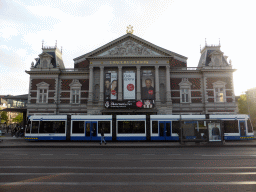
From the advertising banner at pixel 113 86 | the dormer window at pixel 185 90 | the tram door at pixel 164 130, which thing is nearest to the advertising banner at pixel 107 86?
the advertising banner at pixel 113 86

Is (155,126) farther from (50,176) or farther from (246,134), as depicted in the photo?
(50,176)

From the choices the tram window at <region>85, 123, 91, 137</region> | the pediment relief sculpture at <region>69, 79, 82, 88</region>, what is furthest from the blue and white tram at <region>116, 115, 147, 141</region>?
the pediment relief sculpture at <region>69, 79, 82, 88</region>

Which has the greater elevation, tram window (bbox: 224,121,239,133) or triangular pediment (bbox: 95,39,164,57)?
triangular pediment (bbox: 95,39,164,57)

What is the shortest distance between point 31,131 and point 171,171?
→ 21.1 metres

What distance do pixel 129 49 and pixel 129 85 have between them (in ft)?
22.6

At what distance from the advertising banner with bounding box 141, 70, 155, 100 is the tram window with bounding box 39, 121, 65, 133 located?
639 inches

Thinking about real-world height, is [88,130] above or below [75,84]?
below

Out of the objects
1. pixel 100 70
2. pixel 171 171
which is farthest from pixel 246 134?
pixel 100 70

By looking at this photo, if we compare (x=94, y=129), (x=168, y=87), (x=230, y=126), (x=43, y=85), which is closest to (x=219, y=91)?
(x=168, y=87)

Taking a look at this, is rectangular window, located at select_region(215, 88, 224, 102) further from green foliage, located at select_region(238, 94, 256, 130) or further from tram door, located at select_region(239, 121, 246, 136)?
green foliage, located at select_region(238, 94, 256, 130)

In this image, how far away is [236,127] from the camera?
23969mm

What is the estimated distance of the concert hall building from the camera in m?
36.0

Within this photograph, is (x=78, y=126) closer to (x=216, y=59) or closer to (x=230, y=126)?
(x=230, y=126)

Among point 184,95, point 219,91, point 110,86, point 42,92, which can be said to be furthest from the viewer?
point 42,92
